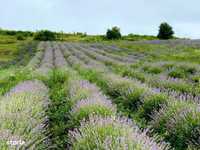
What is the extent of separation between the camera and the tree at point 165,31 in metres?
75.9

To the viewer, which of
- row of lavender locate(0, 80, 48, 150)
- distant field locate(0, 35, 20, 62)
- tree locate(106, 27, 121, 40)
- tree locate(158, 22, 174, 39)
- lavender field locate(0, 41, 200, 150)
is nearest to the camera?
row of lavender locate(0, 80, 48, 150)

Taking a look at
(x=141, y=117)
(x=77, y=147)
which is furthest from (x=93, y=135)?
(x=141, y=117)

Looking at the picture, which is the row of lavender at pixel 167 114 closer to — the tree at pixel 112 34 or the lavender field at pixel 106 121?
the lavender field at pixel 106 121

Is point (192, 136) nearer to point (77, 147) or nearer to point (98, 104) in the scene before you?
point (98, 104)

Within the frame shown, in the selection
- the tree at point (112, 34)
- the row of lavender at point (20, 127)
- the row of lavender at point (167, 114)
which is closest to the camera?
the row of lavender at point (20, 127)

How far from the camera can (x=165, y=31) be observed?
250 ft

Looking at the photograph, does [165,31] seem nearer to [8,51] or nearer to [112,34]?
[112,34]

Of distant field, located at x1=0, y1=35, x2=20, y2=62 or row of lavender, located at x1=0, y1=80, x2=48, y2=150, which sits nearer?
row of lavender, located at x1=0, y1=80, x2=48, y2=150

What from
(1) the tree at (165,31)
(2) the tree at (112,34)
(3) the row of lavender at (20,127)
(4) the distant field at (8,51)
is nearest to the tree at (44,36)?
(2) the tree at (112,34)

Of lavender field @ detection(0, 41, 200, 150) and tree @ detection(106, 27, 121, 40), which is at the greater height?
lavender field @ detection(0, 41, 200, 150)

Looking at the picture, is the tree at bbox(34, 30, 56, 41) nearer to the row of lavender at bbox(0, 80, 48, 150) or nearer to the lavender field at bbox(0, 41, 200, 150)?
the lavender field at bbox(0, 41, 200, 150)

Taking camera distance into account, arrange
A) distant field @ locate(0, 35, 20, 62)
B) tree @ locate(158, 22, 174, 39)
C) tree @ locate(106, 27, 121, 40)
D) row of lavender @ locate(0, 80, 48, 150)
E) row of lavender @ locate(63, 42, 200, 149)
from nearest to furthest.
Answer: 1. row of lavender @ locate(0, 80, 48, 150)
2. row of lavender @ locate(63, 42, 200, 149)
3. distant field @ locate(0, 35, 20, 62)
4. tree @ locate(106, 27, 121, 40)
5. tree @ locate(158, 22, 174, 39)

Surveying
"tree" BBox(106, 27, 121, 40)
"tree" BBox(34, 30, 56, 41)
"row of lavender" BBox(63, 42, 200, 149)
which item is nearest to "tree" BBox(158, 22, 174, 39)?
"tree" BBox(106, 27, 121, 40)

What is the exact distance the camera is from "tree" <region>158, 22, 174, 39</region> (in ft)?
249
